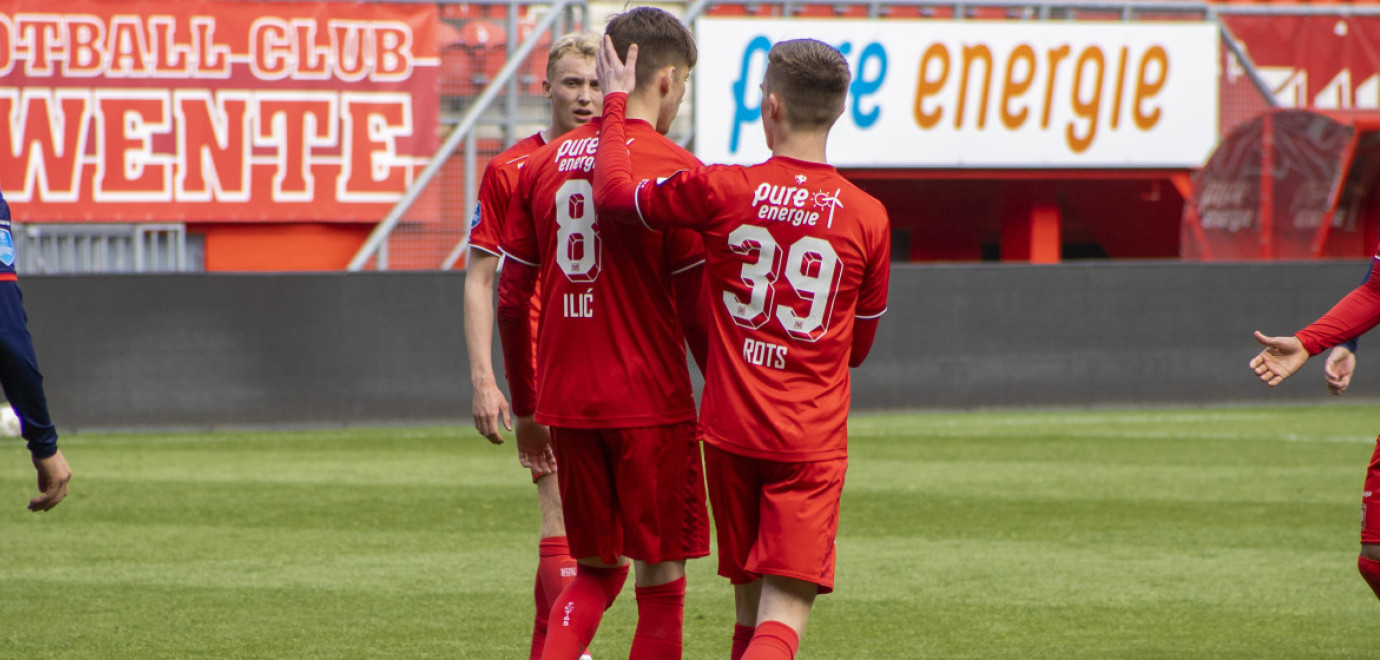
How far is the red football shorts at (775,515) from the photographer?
394 cm

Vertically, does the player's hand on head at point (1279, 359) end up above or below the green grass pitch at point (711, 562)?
above

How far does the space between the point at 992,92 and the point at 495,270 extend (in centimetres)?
1493

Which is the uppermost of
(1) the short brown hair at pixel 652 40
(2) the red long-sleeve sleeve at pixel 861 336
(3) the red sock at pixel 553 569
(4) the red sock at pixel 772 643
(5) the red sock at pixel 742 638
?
(1) the short brown hair at pixel 652 40

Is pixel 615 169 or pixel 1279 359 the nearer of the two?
pixel 615 169

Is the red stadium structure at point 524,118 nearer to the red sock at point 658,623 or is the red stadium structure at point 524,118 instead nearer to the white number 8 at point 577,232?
the white number 8 at point 577,232

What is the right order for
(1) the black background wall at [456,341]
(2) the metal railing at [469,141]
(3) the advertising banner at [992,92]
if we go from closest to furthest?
(1) the black background wall at [456,341]
(2) the metal railing at [469,141]
(3) the advertising banner at [992,92]

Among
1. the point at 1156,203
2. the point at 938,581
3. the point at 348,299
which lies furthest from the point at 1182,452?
the point at 1156,203

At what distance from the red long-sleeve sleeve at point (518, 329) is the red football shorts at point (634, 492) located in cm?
24

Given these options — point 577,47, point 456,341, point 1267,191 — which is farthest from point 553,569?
point 1267,191

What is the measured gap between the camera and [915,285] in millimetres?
15875

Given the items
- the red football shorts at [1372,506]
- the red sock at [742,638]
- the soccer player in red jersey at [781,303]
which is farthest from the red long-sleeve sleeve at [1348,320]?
the red sock at [742,638]

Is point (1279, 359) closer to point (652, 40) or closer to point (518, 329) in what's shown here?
point (652, 40)

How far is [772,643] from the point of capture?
12.7 feet

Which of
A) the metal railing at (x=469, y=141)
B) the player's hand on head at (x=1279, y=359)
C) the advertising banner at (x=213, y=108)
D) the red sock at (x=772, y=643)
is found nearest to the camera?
the red sock at (x=772, y=643)
